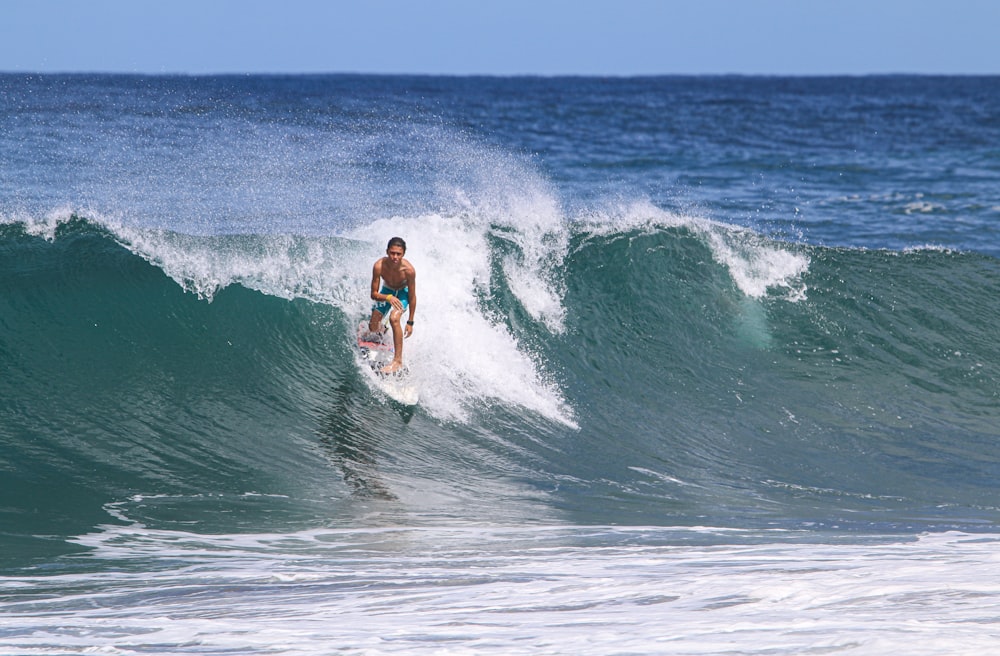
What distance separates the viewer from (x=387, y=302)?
7559 mm

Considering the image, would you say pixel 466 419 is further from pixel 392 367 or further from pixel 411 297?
pixel 411 297

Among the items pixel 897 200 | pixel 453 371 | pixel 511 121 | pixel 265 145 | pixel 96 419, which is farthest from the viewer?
pixel 511 121

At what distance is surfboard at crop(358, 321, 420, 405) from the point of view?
771cm

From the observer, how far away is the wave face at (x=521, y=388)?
20.6 ft

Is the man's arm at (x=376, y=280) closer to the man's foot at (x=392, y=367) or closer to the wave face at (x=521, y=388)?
the man's foot at (x=392, y=367)

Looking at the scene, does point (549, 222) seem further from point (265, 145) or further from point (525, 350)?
point (265, 145)

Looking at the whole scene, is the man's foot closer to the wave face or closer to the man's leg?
the man's leg

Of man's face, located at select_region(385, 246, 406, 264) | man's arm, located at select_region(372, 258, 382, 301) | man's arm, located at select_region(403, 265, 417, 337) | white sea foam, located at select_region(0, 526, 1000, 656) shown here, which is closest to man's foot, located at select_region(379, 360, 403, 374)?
man's arm, located at select_region(403, 265, 417, 337)

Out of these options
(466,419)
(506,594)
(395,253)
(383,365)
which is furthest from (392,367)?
(506,594)

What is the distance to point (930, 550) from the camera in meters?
5.21

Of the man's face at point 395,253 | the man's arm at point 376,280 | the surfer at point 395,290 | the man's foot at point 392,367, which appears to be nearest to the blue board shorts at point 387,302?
the surfer at point 395,290

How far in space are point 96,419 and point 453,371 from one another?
8.96 ft

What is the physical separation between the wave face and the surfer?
0.55 metres

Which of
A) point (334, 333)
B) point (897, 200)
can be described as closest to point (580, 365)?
point (334, 333)
